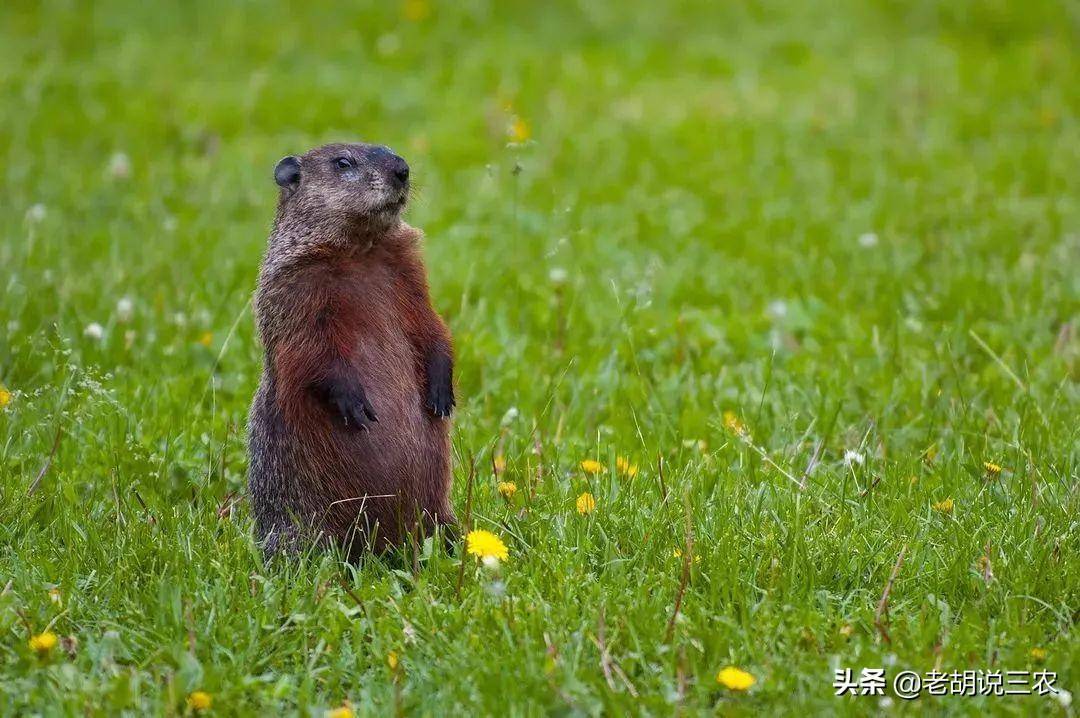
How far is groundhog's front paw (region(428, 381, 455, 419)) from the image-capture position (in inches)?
141

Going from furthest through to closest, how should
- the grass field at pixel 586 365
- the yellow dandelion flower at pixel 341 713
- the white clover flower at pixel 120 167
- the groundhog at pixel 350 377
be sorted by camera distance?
the white clover flower at pixel 120 167
the groundhog at pixel 350 377
the grass field at pixel 586 365
the yellow dandelion flower at pixel 341 713

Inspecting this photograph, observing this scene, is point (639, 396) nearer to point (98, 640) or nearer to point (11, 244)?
point (98, 640)

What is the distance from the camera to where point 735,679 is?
272cm

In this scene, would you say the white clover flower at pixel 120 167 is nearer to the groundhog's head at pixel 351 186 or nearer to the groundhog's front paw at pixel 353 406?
the groundhog's head at pixel 351 186

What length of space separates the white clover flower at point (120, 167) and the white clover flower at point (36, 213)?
2.24ft

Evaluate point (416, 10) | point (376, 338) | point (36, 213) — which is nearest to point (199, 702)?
point (376, 338)

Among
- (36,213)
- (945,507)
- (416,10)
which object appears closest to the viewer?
(945,507)

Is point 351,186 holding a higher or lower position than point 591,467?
higher

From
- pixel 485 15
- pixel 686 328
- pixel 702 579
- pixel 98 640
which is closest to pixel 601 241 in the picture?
pixel 686 328

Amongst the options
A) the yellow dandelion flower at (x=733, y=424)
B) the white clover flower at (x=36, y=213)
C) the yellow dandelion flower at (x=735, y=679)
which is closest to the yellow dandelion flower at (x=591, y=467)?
the yellow dandelion flower at (x=733, y=424)

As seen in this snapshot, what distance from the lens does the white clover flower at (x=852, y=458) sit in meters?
3.85

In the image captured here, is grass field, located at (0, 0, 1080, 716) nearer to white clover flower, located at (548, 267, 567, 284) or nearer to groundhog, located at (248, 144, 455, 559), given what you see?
white clover flower, located at (548, 267, 567, 284)

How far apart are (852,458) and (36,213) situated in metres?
4.35

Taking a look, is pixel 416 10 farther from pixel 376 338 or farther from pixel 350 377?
pixel 350 377
